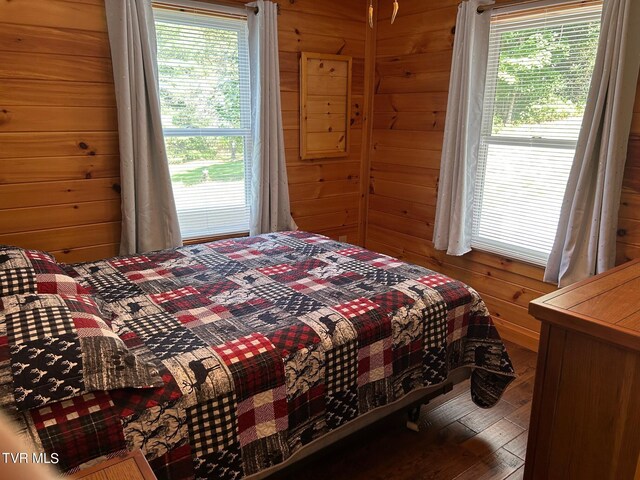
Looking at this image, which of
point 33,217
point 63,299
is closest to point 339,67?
point 33,217

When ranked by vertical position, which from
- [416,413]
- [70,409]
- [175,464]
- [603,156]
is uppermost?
[603,156]

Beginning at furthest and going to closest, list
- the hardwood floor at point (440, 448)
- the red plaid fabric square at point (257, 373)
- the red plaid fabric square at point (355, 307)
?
the hardwood floor at point (440, 448), the red plaid fabric square at point (355, 307), the red plaid fabric square at point (257, 373)

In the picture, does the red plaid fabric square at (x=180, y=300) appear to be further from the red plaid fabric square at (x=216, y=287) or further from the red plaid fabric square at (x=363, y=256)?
the red plaid fabric square at (x=363, y=256)

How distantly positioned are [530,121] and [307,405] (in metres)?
2.23

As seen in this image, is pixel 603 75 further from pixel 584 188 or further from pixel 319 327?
pixel 319 327

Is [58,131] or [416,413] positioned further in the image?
[58,131]

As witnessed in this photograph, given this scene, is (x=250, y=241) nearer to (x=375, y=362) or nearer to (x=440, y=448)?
(x=375, y=362)

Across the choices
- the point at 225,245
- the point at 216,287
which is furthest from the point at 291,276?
the point at 225,245

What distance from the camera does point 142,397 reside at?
137 cm

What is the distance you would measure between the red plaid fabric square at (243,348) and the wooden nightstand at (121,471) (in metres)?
0.66

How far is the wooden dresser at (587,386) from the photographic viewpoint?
4.45 ft

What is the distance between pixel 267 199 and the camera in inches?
134

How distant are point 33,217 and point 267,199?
4.76ft

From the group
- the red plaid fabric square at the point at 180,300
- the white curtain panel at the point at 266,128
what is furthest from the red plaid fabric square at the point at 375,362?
the white curtain panel at the point at 266,128
